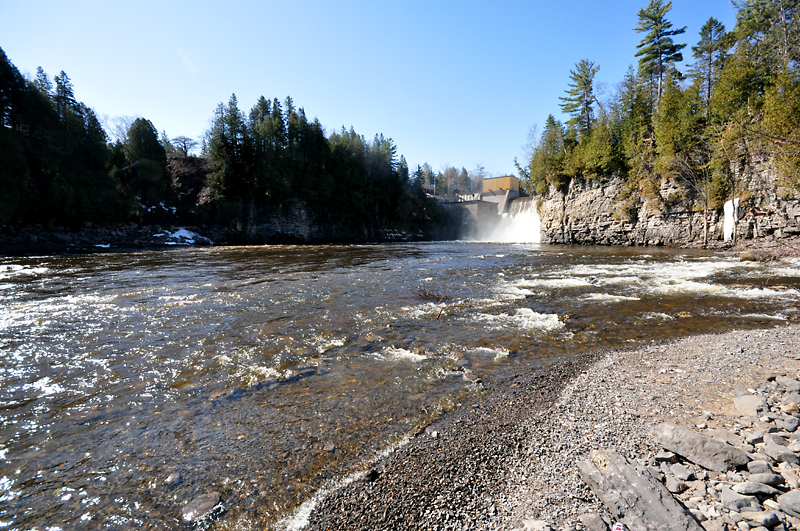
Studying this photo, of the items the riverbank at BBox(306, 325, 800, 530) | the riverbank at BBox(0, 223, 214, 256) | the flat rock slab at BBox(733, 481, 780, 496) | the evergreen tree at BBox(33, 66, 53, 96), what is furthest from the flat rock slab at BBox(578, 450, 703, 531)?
the evergreen tree at BBox(33, 66, 53, 96)

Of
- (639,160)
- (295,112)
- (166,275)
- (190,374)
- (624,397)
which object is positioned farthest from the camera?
(295,112)

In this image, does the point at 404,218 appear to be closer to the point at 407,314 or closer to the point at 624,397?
the point at 407,314

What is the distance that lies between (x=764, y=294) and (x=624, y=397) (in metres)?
10.6

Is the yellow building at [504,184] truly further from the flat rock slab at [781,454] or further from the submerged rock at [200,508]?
the submerged rock at [200,508]

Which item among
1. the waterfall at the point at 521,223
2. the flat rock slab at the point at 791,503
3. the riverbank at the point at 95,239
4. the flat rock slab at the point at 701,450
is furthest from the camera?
the waterfall at the point at 521,223

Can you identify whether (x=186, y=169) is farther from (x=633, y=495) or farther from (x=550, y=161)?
(x=633, y=495)

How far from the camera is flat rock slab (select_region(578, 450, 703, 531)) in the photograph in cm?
208

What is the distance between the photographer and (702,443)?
2744 millimetres

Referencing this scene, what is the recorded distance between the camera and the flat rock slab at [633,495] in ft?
6.81

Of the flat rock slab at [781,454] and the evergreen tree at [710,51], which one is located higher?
the evergreen tree at [710,51]

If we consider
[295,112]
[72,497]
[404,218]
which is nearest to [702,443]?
[72,497]

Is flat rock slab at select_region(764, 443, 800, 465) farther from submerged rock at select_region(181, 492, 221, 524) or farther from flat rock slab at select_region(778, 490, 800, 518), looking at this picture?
submerged rock at select_region(181, 492, 221, 524)

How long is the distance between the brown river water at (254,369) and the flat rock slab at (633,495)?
1872 millimetres

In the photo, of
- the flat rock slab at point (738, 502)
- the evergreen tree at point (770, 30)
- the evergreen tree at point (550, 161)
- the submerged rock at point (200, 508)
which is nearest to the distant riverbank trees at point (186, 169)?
the evergreen tree at point (550, 161)
